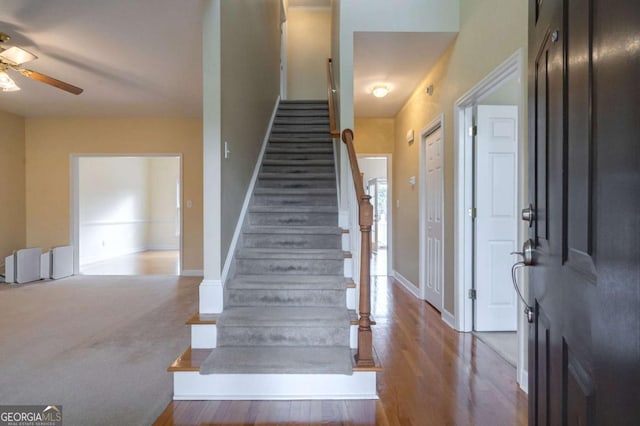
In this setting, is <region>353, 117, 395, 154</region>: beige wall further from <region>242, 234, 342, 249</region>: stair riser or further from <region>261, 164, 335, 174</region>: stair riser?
<region>242, 234, 342, 249</region>: stair riser

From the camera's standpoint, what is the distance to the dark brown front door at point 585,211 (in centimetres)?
51

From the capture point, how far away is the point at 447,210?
3.31 meters

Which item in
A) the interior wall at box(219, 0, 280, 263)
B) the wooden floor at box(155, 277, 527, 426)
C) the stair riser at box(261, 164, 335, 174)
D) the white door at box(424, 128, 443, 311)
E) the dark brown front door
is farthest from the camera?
the stair riser at box(261, 164, 335, 174)

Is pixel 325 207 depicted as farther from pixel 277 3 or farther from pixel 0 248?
pixel 0 248

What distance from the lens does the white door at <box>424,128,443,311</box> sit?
11.7 ft

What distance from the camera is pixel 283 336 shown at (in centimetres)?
220

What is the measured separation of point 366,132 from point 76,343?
4603 millimetres

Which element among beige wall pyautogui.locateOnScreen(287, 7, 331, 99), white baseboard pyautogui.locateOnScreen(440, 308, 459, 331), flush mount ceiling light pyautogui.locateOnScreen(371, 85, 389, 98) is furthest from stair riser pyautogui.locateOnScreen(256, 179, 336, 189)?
beige wall pyautogui.locateOnScreen(287, 7, 331, 99)

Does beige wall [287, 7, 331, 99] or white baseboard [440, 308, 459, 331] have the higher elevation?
beige wall [287, 7, 331, 99]

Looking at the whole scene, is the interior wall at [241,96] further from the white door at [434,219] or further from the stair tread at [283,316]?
the white door at [434,219]

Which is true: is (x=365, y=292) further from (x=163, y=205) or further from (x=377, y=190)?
(x=163, y=205)

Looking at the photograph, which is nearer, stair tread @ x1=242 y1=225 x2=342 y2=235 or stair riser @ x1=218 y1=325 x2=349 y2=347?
stair riser @ x1=218 y1=325 x2=349 y2=347

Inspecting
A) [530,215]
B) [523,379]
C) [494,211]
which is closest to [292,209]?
[494,211]

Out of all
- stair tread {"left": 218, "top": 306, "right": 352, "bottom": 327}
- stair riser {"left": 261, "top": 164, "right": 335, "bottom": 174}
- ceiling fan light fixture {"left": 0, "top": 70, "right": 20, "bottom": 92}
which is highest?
ceiling fan light fixture {"left": 0, "top": 70, "right": 20, "bottom": 92}
